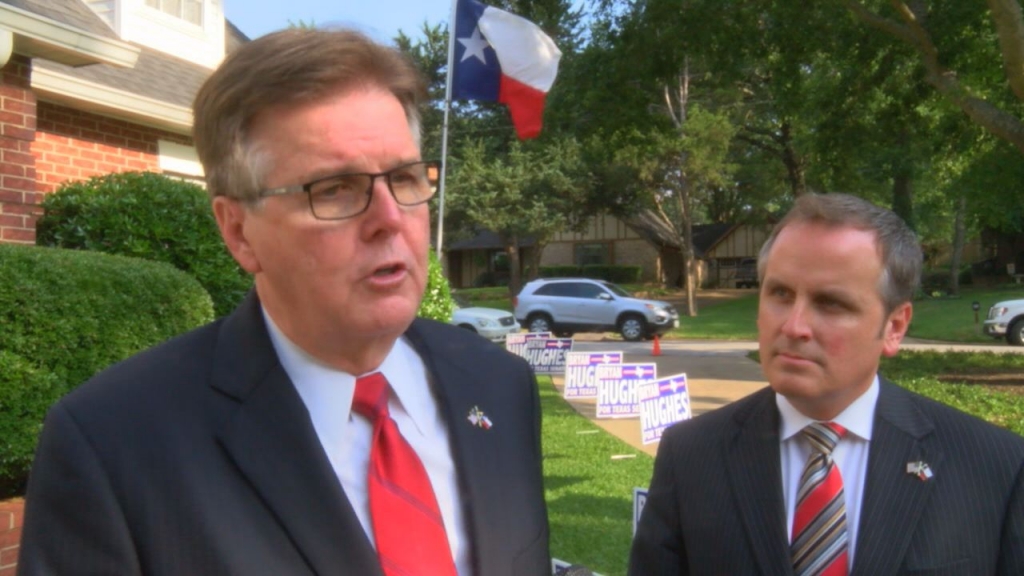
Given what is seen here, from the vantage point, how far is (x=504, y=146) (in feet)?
140

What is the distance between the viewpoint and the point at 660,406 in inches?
267

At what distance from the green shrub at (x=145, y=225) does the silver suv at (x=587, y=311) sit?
20311mm

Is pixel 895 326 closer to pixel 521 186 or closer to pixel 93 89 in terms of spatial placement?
pixel 93 89

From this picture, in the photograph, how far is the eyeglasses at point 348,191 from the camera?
1.54m

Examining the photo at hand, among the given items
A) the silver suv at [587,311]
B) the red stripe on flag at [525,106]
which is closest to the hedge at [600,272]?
the silver suv at [587,311]

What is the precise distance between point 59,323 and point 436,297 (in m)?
6.35

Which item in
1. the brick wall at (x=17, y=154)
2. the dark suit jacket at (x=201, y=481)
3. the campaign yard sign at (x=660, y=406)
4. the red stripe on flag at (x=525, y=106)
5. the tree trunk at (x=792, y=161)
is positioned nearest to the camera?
the dark suit jacket at (x=201, y=481)

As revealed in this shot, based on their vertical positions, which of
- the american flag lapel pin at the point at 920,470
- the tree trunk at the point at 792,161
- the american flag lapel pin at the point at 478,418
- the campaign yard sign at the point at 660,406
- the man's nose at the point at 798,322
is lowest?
the campaign yard sign at the point at 660,406

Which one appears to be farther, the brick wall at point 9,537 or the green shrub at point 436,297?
the green shrub at point 436,297

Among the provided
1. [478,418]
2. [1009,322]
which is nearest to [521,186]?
[1009,322]

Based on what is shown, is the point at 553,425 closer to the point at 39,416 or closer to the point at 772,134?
the point at 39,416

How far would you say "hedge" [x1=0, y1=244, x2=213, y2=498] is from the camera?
4.43m

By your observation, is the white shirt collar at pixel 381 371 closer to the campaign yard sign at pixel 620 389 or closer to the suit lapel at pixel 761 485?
the suit lapel at pixel 761 485

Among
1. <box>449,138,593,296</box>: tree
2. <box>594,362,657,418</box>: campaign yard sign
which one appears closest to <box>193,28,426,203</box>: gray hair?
<box>594,362,657,418</box>: campaign yard sign
